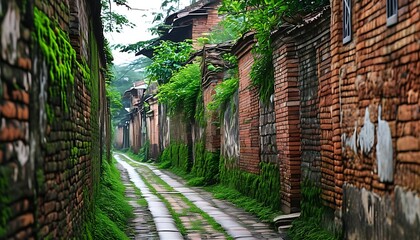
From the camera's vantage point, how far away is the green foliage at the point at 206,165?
17906 mm

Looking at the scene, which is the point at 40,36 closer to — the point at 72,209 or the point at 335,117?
the point at 72,209

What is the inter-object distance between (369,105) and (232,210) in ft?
21.3

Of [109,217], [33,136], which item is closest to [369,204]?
[33,136]

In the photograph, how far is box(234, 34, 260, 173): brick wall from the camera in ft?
41.9

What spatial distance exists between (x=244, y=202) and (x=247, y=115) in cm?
208

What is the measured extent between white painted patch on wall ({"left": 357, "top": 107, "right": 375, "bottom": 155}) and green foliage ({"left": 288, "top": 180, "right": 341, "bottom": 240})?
1.59m

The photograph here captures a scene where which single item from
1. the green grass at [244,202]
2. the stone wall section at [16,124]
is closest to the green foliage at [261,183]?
the green grass at [244,202]

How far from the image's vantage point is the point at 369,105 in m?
6.13

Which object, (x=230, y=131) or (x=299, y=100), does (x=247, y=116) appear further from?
(x=299, y=100)

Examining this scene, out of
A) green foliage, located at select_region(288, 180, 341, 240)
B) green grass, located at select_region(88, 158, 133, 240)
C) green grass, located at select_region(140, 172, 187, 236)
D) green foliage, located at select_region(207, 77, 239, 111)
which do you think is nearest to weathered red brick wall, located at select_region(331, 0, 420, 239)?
green foliage, located at select_region(288, 180, 341, 240)

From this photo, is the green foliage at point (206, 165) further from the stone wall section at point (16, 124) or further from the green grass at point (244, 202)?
the stone wall section at point (16, 124)

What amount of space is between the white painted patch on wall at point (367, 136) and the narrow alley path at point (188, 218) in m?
2.99

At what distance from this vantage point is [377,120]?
5.88 meters

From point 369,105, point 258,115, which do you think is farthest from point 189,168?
point 369,105
